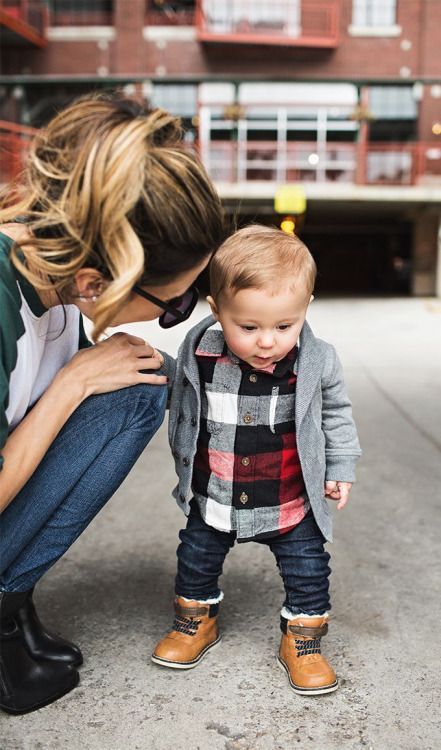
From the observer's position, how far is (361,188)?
1548 centimetres

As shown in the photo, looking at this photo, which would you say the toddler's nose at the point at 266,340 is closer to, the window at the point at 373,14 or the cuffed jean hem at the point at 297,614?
the cuffed jean hem at the point at 297,614

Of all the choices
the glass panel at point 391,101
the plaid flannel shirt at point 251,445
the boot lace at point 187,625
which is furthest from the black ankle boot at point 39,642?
the glass panel at point 391,101

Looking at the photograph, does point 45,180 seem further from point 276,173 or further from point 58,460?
point 276,173

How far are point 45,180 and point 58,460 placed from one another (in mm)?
511

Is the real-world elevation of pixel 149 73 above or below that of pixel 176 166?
above

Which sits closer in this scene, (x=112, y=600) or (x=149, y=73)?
(x=112, y=600)

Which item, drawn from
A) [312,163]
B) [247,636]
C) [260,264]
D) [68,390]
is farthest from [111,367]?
[312,163]

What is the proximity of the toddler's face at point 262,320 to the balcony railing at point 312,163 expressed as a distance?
14.9 m

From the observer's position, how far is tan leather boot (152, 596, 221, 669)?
1.59 m

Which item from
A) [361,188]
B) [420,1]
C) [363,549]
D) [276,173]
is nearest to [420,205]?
[361,188]

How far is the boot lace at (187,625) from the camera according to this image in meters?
1.64

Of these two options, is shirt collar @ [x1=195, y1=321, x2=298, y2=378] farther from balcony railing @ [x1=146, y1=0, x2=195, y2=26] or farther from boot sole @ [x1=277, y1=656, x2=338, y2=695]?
balcony railing @ [x1=146, y1=0, x2=195, y2=26]

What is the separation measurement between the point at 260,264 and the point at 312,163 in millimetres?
15308

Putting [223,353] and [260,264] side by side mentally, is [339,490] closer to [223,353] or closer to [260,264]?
[223,353]
